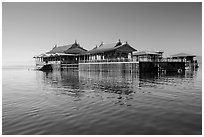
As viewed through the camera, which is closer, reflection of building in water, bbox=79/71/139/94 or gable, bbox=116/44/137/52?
reflection of building in water, bbox=79/71/139/94

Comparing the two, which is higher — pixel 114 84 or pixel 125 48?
pixel 125 48

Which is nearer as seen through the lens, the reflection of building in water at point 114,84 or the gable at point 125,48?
the reflection of building in water at point 114,84

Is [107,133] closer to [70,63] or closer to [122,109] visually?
[122,109]

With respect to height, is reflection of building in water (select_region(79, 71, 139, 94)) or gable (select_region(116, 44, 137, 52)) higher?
gable (select_region(116, 44, 137, 52))

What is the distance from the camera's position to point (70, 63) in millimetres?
61688

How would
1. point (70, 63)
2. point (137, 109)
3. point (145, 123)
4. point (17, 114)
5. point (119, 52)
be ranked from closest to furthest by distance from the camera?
1. point (145, 123)
2. point (17, 114)
3. point (137, 109)
4. point (119, 52)
5. point (70, 63)

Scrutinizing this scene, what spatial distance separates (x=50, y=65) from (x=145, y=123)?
2384 inches

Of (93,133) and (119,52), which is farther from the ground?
(119,52)

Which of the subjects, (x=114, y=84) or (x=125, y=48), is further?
(x=125, y=48)

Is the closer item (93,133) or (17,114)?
(93,133)

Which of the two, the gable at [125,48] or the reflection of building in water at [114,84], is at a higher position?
the gable at [125,48]

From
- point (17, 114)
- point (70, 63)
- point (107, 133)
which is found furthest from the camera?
point (70, 63)

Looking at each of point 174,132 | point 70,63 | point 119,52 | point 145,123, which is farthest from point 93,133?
point 70,63

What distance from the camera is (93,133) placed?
6.77 meters
